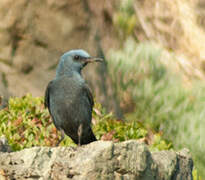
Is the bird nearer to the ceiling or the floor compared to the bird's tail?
nearer to the ceiling

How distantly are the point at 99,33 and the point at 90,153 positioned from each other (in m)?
6.23

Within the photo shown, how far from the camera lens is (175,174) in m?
5.55

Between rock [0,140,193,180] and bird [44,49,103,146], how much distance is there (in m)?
1.23

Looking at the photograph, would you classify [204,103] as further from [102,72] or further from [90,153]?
[90,153]

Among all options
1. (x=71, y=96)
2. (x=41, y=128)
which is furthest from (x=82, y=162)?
(x=41, y=128)

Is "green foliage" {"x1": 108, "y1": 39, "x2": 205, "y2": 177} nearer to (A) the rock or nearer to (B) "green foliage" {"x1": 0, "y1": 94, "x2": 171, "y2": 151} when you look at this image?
(B) "green foliage" {"x1": 0, "y1": 94, "x2": 171, "y2": 151}

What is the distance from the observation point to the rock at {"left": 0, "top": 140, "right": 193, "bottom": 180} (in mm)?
4484

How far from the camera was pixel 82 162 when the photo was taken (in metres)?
4.48

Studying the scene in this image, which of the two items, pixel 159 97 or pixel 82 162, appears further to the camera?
pixel 159 97

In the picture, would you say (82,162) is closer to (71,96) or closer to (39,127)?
(71,96)

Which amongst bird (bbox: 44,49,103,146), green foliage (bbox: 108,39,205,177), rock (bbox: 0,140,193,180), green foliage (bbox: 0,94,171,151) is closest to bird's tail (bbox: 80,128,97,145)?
bird (bbox: 44,49,103,146)

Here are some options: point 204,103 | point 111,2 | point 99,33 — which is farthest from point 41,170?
point 111,2

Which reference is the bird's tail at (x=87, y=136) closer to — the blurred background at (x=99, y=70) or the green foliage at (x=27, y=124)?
the green foliage at (x=27, y=124)

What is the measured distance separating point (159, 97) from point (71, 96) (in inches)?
134
